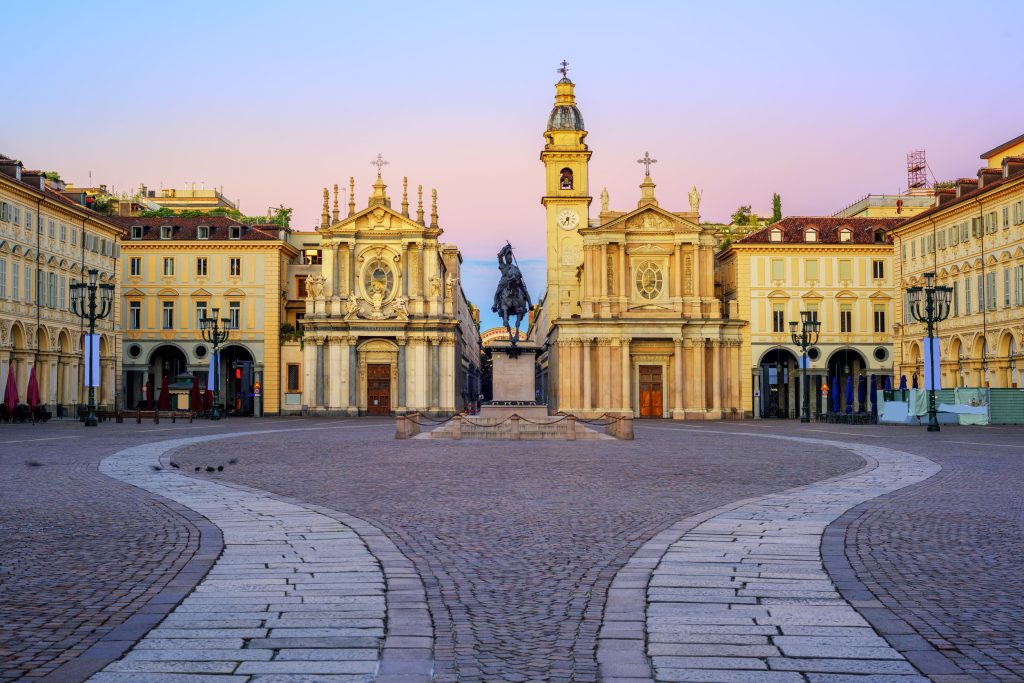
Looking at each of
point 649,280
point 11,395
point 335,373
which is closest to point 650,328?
point 649,280

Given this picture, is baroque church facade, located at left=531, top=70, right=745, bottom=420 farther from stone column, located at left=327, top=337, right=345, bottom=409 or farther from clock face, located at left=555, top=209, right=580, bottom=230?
stone column, located at left=327, top=337, right=345, bottom=409

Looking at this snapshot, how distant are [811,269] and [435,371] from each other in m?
29.6

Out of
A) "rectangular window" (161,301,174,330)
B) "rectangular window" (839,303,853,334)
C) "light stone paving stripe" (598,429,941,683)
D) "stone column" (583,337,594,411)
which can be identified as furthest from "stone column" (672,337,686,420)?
"light stone paving stripe" (598,429,941,683)

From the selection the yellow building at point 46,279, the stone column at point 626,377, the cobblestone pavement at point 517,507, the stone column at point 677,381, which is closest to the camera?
the cobblestone pavement at point 517,507

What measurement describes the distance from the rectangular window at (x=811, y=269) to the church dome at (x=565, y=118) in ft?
80.2

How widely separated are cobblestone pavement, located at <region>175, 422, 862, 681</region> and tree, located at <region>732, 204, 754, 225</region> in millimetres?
84676

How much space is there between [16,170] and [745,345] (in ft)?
168

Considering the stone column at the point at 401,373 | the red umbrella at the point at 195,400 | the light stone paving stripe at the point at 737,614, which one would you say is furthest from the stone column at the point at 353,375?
the light stone paving stripe at the point at 737,614

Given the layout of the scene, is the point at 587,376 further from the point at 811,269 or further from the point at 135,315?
the point at 135,315

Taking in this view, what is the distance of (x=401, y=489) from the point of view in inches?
710

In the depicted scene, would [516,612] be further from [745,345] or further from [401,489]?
[745,345]

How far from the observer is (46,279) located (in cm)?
6475

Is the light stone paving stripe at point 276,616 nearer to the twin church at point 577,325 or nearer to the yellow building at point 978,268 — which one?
the yellow building at point 978,268

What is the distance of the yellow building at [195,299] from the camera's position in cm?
8238
